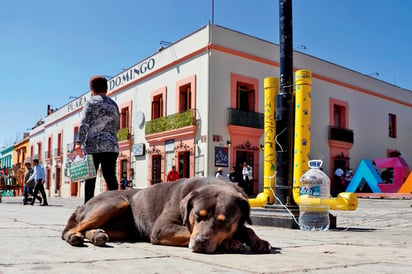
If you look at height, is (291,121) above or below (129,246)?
above

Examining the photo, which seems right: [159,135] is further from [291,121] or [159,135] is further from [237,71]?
[291,121]

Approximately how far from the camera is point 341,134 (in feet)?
83.5

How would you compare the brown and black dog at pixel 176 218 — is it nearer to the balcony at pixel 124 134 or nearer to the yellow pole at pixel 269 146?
the yellow pole at pixel 269 146

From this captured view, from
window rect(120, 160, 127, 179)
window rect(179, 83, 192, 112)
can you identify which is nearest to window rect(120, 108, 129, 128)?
window rect(120, 160, 127, 179)

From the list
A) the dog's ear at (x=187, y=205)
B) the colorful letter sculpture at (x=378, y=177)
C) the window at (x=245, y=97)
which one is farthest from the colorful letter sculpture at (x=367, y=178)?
the dog's ear at (x=187, y=205)

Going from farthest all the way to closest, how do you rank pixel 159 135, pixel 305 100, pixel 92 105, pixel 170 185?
pixel 159 135 → pixel 305 100 → pixel 92 105 → pixel 170 185

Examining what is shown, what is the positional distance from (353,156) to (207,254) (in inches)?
965

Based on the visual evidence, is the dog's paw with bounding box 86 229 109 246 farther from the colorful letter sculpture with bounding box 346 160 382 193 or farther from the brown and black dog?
the colorful letter sculpture with bounding box 346 160 382 193

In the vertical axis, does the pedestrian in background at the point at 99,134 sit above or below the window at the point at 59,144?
below

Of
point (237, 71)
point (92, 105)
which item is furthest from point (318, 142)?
point (92, 105)

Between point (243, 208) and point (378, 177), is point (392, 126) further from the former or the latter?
point (243, 208)

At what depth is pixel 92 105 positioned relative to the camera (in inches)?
214

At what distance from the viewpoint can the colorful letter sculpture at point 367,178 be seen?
21.2m

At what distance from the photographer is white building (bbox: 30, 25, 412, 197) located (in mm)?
20562
